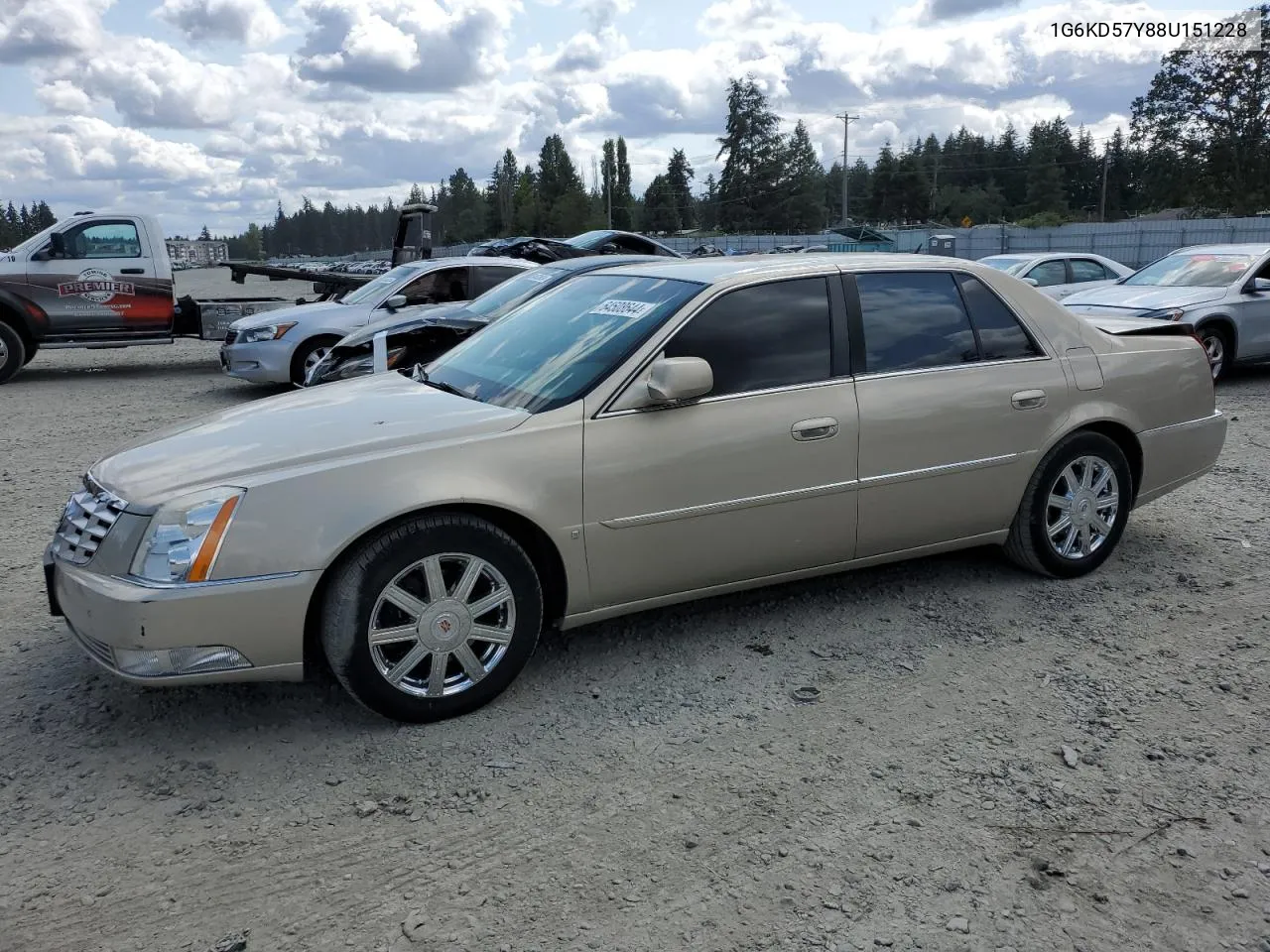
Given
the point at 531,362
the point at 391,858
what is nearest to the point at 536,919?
the point at 391,858

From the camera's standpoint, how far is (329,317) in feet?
37.8

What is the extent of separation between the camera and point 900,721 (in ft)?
12.0

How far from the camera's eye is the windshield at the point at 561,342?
4.00 meters

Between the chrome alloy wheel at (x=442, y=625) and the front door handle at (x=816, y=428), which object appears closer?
the chrome alloy wheel at (x=442, y=625)

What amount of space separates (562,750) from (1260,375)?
11.7 metres

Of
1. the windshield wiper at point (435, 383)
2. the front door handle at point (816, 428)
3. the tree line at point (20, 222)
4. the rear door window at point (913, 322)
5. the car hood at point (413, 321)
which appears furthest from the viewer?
the tree line at point (20, 222)

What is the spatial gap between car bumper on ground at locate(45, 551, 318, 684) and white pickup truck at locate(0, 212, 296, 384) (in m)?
11.4

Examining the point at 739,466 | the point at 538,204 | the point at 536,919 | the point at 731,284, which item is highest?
the point at 538,204

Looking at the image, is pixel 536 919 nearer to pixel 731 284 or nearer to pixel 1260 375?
pixel 731 284

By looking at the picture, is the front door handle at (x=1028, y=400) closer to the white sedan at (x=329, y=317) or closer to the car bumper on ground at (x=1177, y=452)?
the car bumper on ground at (x=1177, y=452)

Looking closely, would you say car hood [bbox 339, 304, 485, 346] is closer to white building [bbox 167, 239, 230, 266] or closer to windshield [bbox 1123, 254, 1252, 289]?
white building [bbox 167, 239, 230, 266]

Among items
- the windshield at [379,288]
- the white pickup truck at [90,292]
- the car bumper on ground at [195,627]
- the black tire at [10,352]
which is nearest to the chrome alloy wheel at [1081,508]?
the car bumper on ground at [195,627]

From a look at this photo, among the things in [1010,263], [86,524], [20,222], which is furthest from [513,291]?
[20,222]

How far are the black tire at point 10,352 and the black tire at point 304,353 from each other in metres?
4.42
